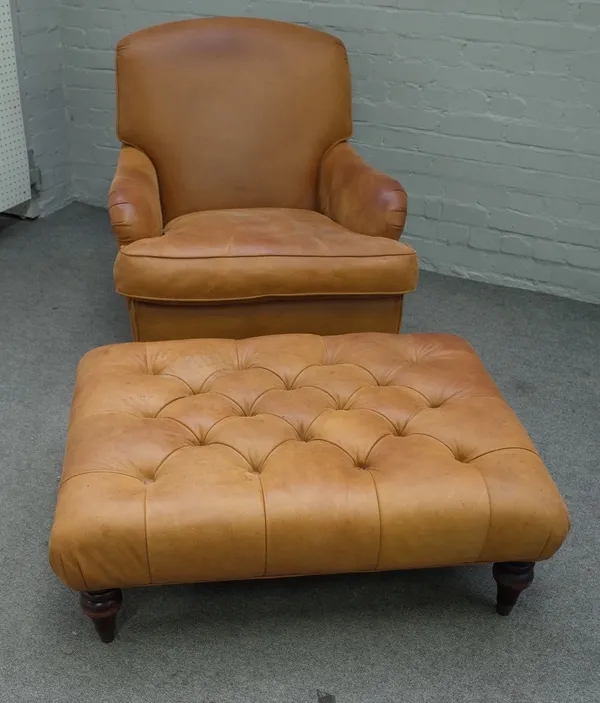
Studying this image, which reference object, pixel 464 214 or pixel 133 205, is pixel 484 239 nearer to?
pixel 464 214

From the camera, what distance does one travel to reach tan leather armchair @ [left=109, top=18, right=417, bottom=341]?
1864 millimetres

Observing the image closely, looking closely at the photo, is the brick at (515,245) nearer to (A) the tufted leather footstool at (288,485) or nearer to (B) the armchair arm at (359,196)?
(B) the armchair arm at (359,196)

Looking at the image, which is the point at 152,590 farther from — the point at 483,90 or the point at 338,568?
the point at 483,90

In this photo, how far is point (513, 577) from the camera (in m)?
1.40

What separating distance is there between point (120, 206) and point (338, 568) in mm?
1055

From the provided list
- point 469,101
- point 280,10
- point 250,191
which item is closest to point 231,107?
point 250,191

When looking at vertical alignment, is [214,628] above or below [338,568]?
below

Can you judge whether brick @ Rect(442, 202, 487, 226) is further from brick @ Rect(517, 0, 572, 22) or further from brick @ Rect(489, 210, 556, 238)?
brick @ Rect(517, 0, 572, 22)

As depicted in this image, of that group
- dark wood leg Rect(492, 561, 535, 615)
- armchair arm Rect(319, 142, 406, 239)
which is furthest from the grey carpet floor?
armchair arm Rect(319, 142, 406, 239)

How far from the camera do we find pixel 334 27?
2.60 meters

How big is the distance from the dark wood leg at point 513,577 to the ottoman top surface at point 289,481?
0.08 metres

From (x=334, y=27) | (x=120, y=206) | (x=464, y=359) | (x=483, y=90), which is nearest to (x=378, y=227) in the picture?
(x=464, y=359)

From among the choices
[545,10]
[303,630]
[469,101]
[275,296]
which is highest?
[545,10]

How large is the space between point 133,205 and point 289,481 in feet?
3.07
